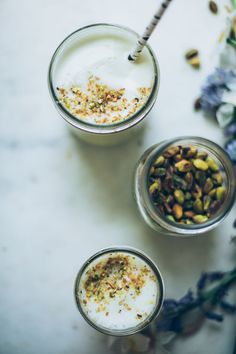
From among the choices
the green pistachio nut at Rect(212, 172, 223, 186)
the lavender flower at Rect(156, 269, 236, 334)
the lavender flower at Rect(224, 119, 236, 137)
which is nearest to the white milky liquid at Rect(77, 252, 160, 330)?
the lavender flower at Rect(156, 269, 236, 334)

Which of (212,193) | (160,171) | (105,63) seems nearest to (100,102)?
(105,63)

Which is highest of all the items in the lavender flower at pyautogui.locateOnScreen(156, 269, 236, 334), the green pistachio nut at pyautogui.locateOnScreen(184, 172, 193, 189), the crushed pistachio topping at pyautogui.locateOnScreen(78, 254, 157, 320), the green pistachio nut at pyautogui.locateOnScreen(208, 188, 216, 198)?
the green pistachio nut at pyautogui.locateOnScreen(184, 172, 193, 189)

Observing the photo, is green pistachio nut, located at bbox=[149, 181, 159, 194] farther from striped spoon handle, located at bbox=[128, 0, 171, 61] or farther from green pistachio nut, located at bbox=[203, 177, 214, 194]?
striped spoon handle, located at bbox=[128, 0, 171, 61]

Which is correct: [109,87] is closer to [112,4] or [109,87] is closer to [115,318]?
[112,4]

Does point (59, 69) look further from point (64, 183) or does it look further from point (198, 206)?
point (198, 206)

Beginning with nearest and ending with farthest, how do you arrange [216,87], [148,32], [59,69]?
1. [148,32]
2. [59,69]
3. [216,87]

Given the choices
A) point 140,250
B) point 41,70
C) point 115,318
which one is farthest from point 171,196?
point 41,70
